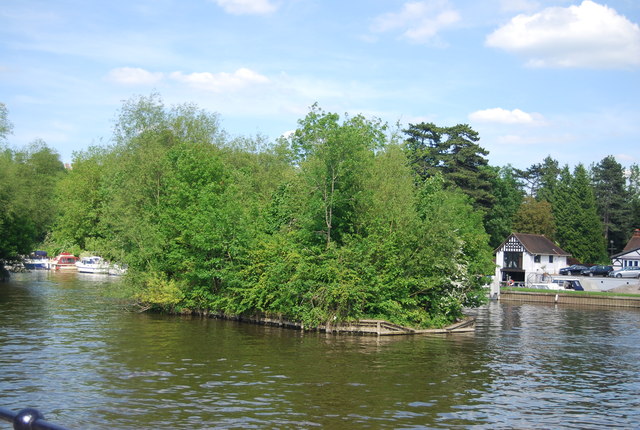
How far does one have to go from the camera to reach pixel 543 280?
321 ft

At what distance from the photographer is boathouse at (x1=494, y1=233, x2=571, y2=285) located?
334 ft

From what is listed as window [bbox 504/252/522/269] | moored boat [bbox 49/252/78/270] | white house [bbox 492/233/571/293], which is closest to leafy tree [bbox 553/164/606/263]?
white house [bbox 492/233/571/293]

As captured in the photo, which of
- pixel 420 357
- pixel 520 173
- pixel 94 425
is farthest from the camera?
pixel 520 173

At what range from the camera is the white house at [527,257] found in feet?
334

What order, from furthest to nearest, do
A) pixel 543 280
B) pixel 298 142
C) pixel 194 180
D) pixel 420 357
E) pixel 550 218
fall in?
pixel 550 218, pixel 543 280, pixel 298 142, pixel 194 180, pixel 420 357

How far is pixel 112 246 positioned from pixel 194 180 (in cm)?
879

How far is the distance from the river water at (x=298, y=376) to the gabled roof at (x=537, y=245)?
5800 centimetres

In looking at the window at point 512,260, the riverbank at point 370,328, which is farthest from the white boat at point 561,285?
the riverbank at point 370,328

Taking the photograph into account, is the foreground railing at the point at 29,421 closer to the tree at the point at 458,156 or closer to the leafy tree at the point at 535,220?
the tree at the point at 458,156

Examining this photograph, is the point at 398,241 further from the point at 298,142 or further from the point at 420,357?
the point at 298,142

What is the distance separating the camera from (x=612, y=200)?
127938 millimetres

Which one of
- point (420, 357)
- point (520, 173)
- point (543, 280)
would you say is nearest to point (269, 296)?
point (420, 357)

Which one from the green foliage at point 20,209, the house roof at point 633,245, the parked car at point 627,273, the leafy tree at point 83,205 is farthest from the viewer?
the house roof at point 633,245

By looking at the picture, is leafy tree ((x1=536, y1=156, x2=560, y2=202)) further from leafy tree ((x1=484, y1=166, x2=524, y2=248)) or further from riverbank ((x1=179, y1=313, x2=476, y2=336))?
riverbank ((x1=179, y1=313, x2=476, y2=336))
